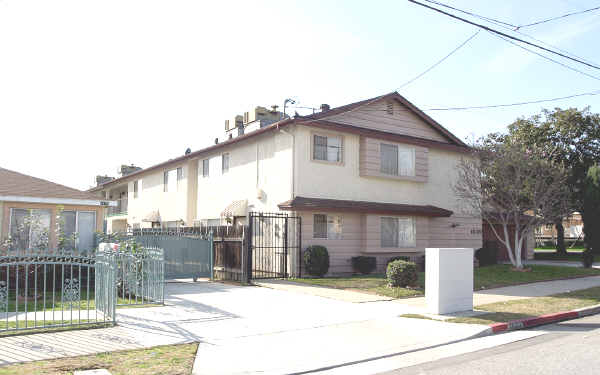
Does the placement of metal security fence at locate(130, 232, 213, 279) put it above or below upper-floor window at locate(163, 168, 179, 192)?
below

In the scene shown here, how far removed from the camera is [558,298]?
13.7 meters

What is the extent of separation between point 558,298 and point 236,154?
1393 cm

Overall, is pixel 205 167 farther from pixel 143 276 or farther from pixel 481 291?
pixel 481 291

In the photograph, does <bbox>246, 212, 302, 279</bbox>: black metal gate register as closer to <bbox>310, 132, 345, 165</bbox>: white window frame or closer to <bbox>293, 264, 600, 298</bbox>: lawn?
<bbox>293, 264, 600, 298</bbox>: lawn

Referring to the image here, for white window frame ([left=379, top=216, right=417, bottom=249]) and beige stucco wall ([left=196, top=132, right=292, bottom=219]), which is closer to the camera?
beige stucco wall ([left=196, top=132, right=292, bottom=219])

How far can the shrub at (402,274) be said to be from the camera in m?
15.0

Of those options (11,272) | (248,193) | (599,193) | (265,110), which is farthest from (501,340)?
(599,193)

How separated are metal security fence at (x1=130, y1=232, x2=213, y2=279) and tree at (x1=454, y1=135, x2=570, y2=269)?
1064cm

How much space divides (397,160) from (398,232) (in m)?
3.02

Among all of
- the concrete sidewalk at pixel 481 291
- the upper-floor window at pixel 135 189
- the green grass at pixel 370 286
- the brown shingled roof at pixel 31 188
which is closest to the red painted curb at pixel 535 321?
the concrete sidewalk at pixel 481 291

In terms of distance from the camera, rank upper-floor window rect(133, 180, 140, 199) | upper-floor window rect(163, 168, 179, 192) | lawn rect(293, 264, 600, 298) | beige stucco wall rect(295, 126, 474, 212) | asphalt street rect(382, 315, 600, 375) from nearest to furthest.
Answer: asphalt street rect(382, 315, 600, 375), lawn rect(293, 264, 600, 298), beige stucco wall rect(295, 126, 474, 212), upper-floor window rect(163, 168, 179, 192), upper-floor window rect(133, 180, 140, 199)

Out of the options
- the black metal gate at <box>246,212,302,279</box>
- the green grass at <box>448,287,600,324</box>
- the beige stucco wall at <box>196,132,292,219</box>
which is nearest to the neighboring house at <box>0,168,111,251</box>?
the beige stucco wall at <box>196,132,292,219</box>

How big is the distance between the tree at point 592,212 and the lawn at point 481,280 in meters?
6.31

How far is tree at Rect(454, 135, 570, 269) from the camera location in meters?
19.4
